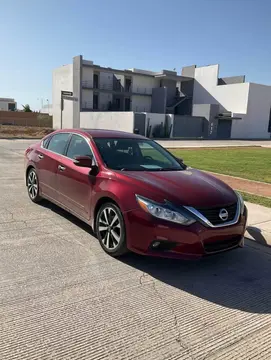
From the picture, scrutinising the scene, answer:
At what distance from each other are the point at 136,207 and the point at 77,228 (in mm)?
1706

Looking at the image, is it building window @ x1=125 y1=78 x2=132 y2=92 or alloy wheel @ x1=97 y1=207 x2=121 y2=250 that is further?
building window @ x1=125 y1=78 x2=132 y2=92

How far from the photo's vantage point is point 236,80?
60531 millimetres

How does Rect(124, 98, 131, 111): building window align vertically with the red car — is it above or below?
above

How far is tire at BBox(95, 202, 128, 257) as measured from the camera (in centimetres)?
404

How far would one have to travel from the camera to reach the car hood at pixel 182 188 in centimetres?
383

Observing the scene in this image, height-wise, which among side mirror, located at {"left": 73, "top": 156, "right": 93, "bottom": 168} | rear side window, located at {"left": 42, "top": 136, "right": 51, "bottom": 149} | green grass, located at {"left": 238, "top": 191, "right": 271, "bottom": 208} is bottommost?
green grass, located at {"left": 238, "top": 191, "right": 271, "bottom": 208}

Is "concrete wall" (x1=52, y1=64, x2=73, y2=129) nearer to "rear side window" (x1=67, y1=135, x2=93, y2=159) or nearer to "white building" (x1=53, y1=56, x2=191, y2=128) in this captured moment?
"white building" (x1=53, y1=56, x2=191, y2=128)

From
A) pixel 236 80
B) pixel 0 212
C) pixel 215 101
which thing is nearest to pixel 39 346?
pixel 0 212

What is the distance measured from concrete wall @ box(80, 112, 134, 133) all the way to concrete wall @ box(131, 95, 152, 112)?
470 inches

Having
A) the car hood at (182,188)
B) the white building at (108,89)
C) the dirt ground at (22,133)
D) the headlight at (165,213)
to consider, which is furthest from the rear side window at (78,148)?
the white building at (108,89)

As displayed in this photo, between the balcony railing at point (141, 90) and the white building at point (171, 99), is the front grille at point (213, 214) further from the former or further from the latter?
the balcony railing at point (141, 90)

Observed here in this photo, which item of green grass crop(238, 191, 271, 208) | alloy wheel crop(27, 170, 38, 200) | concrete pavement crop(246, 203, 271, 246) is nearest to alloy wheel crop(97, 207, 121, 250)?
concrete pavement crop(246, 203, 271, 246)

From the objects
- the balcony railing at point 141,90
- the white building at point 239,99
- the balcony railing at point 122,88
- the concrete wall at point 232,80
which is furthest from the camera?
the concrete wall at point 232,80

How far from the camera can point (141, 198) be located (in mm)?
3863
